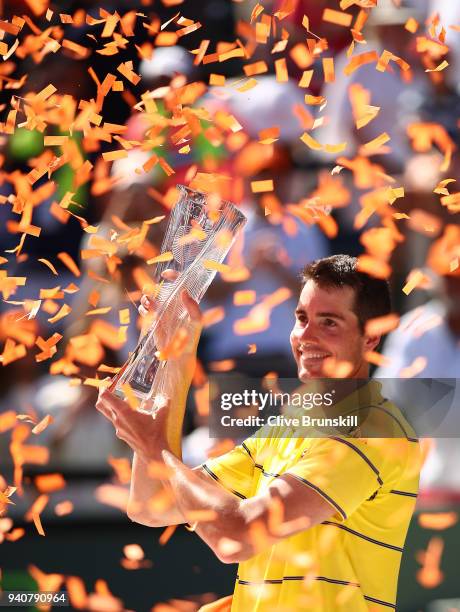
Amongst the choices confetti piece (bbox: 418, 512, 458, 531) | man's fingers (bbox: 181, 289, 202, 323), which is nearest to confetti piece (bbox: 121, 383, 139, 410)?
man's fingers (bbox: 181, 289, 202, 323)

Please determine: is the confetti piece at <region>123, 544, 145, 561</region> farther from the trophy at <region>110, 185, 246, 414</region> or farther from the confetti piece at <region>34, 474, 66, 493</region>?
the trophy at <region>110, 185, 246, 414</region>

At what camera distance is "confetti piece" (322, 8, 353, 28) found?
214 cm

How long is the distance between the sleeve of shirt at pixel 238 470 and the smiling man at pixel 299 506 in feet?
0.17

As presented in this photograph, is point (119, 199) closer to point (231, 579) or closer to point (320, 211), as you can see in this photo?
point (320, 211)

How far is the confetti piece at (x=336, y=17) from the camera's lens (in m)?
2.14

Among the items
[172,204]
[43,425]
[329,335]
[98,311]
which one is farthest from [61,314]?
[329,335]

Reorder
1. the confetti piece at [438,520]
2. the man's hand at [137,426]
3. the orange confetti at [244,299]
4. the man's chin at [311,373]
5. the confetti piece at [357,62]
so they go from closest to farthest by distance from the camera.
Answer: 1. the man's hand at [137,426]
2. the man's chin at [311,373]
3. the confetti piece at [438,520]
4. the orange confetti at [244,299]
5. the confetti piece at [357,62]

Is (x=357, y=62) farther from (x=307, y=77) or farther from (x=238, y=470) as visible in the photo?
(x=238, y=470)

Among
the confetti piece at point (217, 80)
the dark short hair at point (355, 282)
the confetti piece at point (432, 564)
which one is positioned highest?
the dark short hair at point (355, 282)

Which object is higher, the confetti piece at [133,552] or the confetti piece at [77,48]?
A: the confetti piece at [77,48]

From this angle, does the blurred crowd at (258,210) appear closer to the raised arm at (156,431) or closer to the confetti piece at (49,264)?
the confetti piece at (49,264)

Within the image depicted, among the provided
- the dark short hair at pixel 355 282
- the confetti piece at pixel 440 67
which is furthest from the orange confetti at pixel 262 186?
the dark short hair at pixel 355 282

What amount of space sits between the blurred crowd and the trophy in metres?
0.72

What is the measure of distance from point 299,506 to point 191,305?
0.30 meters
